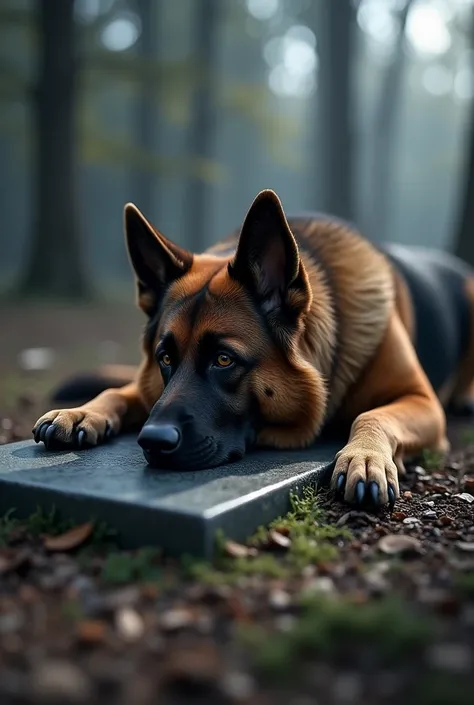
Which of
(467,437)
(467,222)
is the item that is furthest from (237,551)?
(467,222)

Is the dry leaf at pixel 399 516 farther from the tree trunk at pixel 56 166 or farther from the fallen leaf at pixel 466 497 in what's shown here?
the tree trunk at pixel 56 166

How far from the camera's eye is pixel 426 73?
4872 cm

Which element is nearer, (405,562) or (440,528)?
(405,562)

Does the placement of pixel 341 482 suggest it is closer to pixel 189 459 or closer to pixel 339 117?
pixel 189 459

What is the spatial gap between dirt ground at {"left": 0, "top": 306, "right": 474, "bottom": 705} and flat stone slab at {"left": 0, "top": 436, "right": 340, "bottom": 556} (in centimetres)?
7

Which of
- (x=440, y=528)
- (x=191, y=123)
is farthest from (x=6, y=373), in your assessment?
(x=191, y=123)

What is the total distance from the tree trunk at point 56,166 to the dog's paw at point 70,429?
9.34 m

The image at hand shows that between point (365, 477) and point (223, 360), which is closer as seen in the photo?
point (365, 477)

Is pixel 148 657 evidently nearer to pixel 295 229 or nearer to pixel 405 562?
pixel 405 562

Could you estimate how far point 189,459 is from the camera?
3.17 m

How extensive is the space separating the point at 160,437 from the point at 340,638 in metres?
1.26

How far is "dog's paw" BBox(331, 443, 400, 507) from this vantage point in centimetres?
317

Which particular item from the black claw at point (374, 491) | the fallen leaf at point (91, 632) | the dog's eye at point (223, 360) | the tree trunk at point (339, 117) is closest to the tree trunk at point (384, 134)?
the tree trunk at point (339, 117)

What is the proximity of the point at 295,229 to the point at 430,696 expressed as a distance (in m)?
3.12
